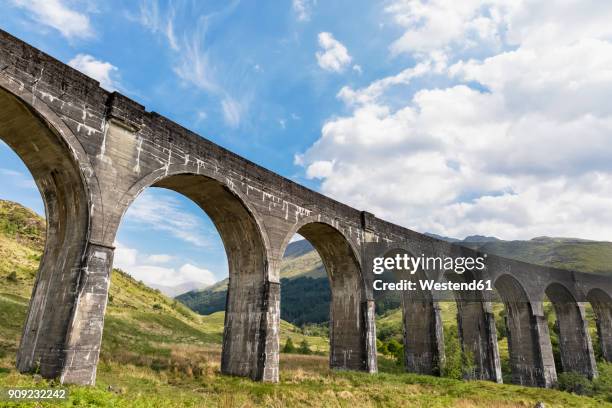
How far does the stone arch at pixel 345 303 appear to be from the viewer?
20.4m

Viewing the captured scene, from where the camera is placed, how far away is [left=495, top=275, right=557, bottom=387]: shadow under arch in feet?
94.4

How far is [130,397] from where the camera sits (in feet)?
31.7

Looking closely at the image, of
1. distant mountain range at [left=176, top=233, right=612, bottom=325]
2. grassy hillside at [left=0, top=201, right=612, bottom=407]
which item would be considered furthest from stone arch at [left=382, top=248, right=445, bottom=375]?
distant mountain range at [left=176, top=233, right=612, bottom=325]

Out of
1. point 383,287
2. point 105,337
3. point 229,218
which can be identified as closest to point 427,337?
point 383,287

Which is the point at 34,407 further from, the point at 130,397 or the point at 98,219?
the point at 98,219

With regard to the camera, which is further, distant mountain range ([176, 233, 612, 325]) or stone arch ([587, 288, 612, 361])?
distant mountain range ([176, 233, 612, 325])

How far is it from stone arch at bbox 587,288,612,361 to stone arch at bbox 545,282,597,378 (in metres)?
4.57

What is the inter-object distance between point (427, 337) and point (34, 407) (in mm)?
21814

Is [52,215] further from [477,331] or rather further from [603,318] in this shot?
[603,318]

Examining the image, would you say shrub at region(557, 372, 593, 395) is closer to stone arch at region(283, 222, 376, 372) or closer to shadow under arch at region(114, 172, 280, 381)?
stone arch at region(283, 222, 376, 372)

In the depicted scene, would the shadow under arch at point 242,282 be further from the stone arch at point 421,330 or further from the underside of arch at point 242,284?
the stone arch at point 421,330

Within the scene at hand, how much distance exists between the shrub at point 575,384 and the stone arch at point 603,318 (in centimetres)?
1032

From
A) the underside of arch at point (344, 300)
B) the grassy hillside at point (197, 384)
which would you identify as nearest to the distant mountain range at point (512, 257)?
the underside of arch at point (344, 300)

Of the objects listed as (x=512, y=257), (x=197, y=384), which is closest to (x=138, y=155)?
(x=197, y=384)
